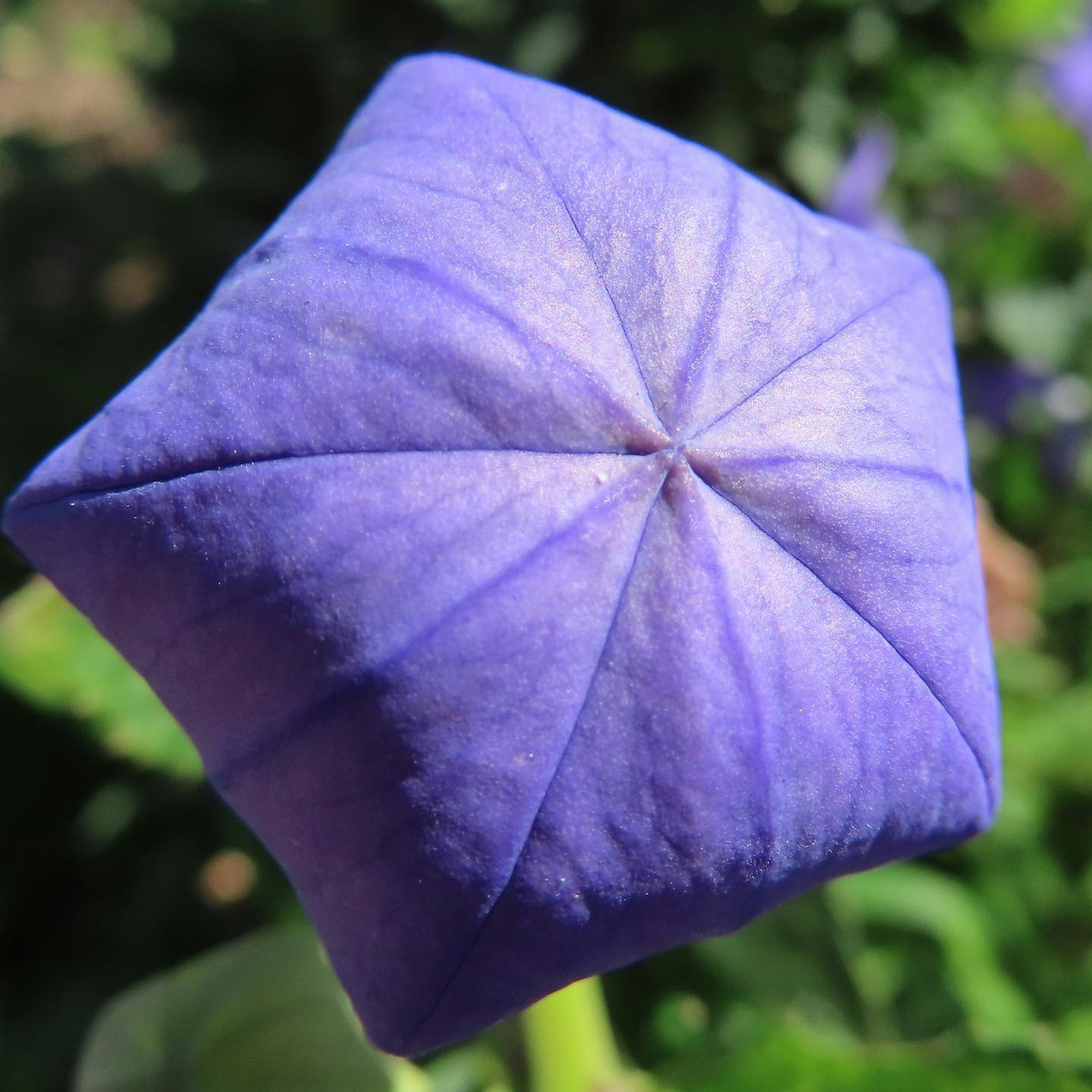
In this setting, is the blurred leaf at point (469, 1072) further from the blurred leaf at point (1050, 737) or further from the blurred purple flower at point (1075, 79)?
the blurred purple flower at point (1075, 79)

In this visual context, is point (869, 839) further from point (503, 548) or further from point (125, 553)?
point (125, 553)

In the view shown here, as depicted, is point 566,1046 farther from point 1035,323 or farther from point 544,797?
point 1035,323

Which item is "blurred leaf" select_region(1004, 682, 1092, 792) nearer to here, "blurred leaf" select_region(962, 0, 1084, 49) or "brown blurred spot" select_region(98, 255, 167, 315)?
"blurred leaf" select_region(962, 0, 1084, 49)

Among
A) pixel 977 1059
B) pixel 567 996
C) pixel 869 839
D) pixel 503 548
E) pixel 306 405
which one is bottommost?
pixel 977 1059

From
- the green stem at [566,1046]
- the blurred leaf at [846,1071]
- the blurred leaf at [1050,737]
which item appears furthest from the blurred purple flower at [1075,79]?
the green stem at [566,1046]

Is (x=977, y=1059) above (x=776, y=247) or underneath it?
underneath

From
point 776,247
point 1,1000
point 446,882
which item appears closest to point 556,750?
point 446,882
